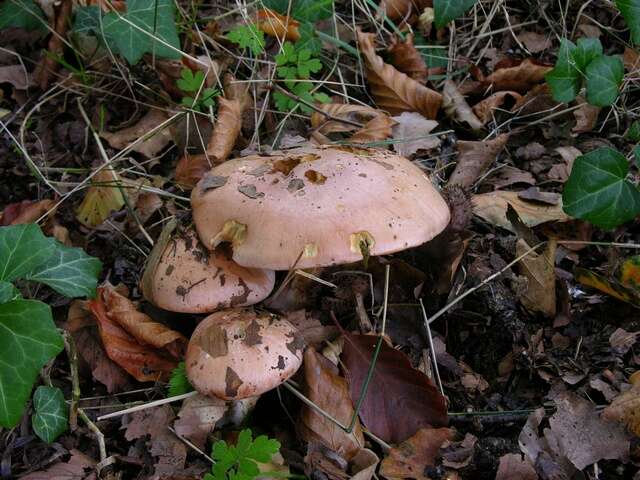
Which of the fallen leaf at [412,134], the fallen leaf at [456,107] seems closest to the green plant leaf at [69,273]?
the fallen leaf at [412,134]

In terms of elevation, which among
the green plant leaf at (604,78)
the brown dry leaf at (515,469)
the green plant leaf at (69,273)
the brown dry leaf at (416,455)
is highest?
the green plant leaf at (604,78)

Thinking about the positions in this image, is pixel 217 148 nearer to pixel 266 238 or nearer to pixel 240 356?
pixel 266 238

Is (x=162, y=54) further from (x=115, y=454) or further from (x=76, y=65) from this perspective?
(x=115, y=454)

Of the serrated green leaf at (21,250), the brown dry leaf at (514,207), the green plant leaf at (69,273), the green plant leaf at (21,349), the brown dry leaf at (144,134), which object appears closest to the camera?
the green plant leaf at (21,349)

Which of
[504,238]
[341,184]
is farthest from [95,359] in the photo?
[504,238]

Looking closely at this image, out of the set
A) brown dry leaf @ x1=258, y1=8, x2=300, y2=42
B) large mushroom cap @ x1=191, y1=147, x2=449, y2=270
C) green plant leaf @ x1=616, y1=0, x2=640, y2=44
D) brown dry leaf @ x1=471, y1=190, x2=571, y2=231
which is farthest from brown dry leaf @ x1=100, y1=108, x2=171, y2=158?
green plant leaf @ x1=616, y1=0, x2=640, y2=44

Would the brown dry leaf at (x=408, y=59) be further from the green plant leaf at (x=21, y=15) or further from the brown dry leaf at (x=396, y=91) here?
the green plant leaf at (x=21, y=15)

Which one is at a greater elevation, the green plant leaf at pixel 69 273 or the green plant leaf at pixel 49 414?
the green plant leaf at pixel 69 273
